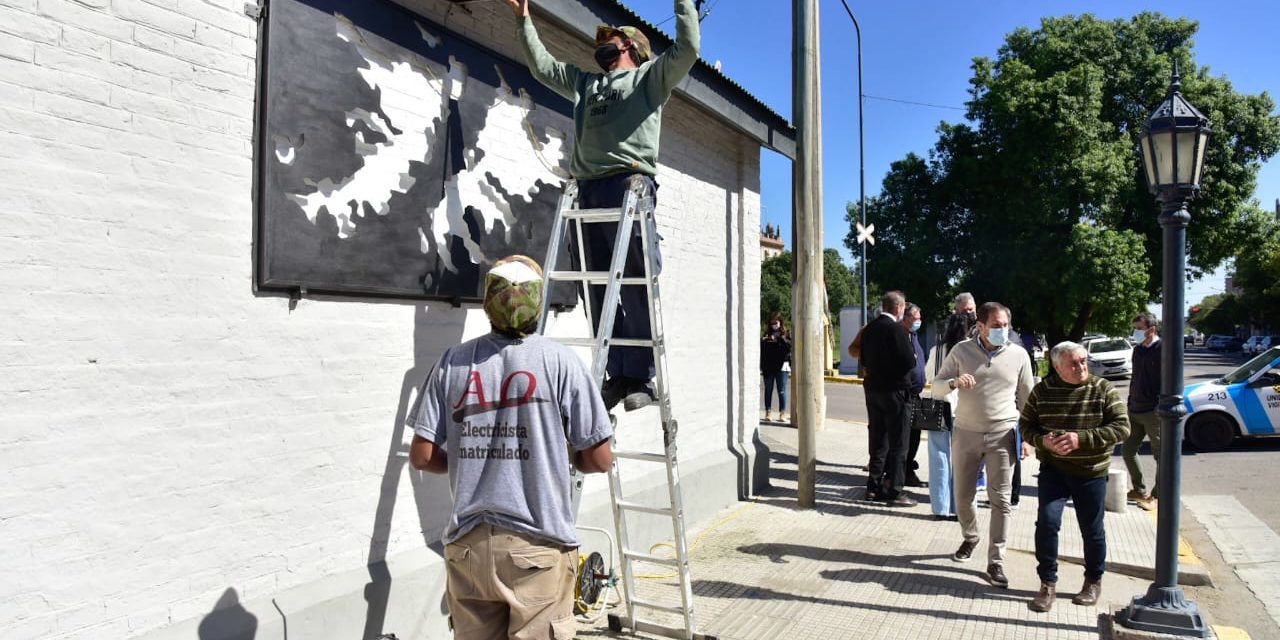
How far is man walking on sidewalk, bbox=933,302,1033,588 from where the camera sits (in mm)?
5961

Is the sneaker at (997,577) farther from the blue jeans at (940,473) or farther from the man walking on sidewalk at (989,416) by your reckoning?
the blue jeans at (940,473)

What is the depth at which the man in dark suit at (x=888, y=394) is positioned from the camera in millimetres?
8305

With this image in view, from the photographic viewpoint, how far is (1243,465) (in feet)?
36.5

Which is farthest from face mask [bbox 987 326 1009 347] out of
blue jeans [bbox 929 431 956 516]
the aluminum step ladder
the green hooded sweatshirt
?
the green hooded sweatshirt

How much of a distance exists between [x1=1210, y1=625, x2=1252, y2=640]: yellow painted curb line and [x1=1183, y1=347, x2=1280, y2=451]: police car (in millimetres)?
7950

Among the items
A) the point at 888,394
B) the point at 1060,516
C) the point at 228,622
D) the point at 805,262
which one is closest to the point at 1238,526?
the point at 888,394

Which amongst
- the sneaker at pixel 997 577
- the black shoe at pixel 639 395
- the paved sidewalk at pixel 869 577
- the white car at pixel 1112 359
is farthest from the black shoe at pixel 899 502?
the white car at pixel 1112 359

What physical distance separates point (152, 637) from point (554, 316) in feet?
9.65

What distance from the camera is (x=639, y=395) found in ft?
14.3

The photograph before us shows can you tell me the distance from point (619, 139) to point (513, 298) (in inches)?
71.2

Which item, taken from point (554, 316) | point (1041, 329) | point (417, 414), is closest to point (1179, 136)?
point (554, 316)

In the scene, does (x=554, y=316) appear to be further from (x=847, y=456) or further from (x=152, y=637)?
(x=847, y=456)

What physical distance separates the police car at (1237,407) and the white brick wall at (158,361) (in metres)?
12.1

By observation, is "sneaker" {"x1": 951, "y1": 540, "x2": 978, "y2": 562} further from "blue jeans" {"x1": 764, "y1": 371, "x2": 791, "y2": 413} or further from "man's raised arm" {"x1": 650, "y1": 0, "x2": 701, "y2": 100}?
"blue jeans" {"x1": 764, "y1": 371, "x2": 791, "y2": 413}
